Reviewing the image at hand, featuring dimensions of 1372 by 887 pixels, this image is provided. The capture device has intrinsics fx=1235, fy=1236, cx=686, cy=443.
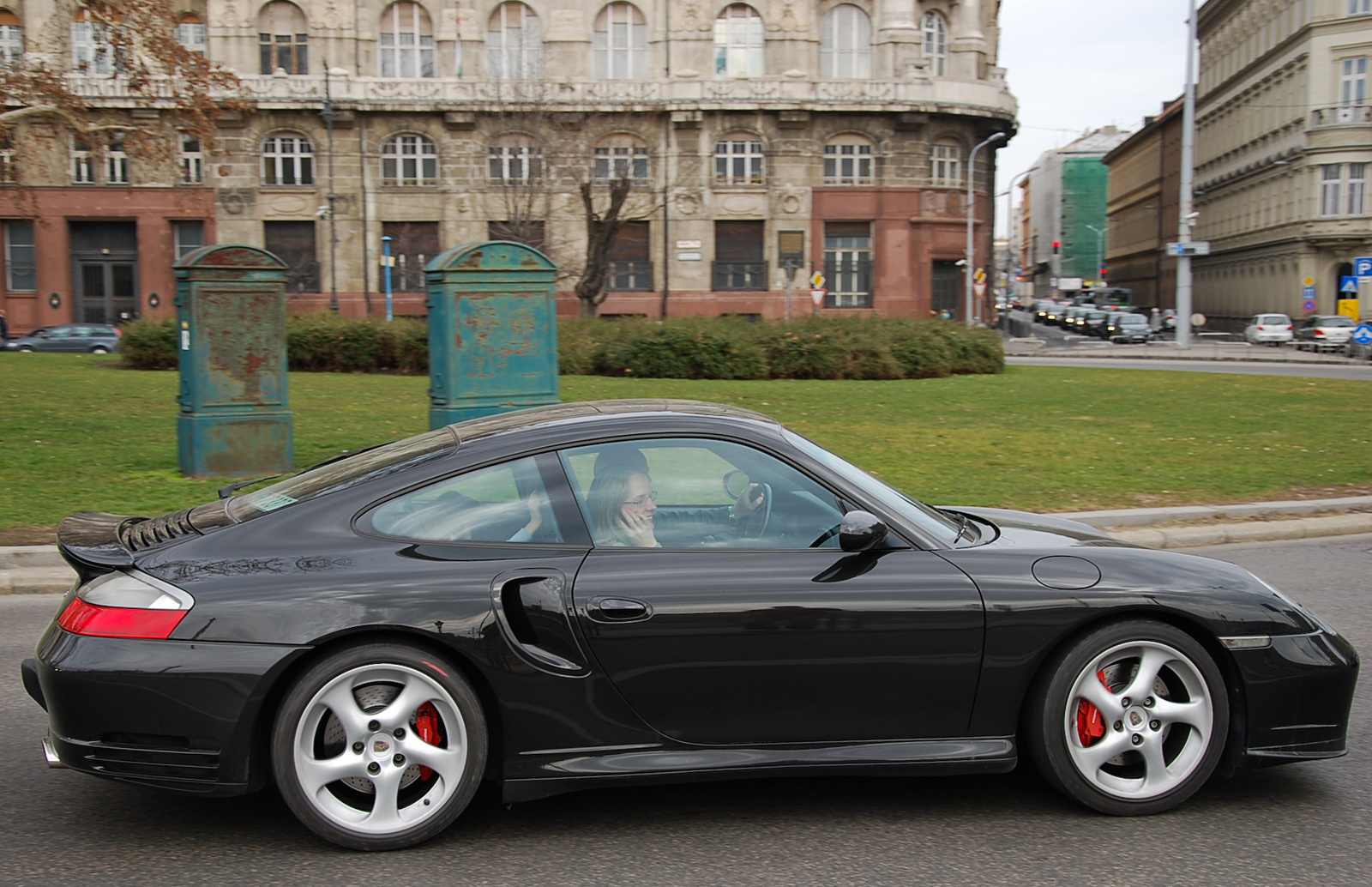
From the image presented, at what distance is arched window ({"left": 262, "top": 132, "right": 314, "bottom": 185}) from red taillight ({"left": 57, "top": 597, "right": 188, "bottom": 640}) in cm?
5098

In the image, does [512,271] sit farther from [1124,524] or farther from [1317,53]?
[1317,53]

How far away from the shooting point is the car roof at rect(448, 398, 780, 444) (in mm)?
4477

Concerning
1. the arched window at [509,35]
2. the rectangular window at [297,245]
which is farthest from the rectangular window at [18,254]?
the arched window at [509,35]

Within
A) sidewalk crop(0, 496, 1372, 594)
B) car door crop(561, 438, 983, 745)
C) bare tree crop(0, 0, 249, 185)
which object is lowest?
sidewalk crop(0, 496, 1372, 594)

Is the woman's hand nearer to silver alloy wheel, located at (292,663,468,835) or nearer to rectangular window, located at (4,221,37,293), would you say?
silver alloy wheel, located at (292,663,468,835)

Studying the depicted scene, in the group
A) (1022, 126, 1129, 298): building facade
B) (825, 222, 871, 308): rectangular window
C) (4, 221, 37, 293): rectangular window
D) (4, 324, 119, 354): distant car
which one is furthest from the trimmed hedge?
(1022, 126, 1129, 298): building facade

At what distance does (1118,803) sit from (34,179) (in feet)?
181

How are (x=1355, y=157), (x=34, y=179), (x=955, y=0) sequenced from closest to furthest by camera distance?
1. (x=34, y=179)
2. (x=955, y=0)
3. (x=1355, y=157)

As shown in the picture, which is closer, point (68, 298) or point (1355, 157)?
point (68, 298)

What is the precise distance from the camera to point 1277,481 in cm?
1194

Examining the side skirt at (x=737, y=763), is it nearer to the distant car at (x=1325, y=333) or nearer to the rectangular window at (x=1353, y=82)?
the distant car at (x=1325, y=333)

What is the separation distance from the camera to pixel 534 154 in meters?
50.2

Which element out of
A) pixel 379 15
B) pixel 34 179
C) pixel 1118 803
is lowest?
pixel 1118 803

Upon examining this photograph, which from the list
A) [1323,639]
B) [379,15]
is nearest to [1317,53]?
[379,15]
